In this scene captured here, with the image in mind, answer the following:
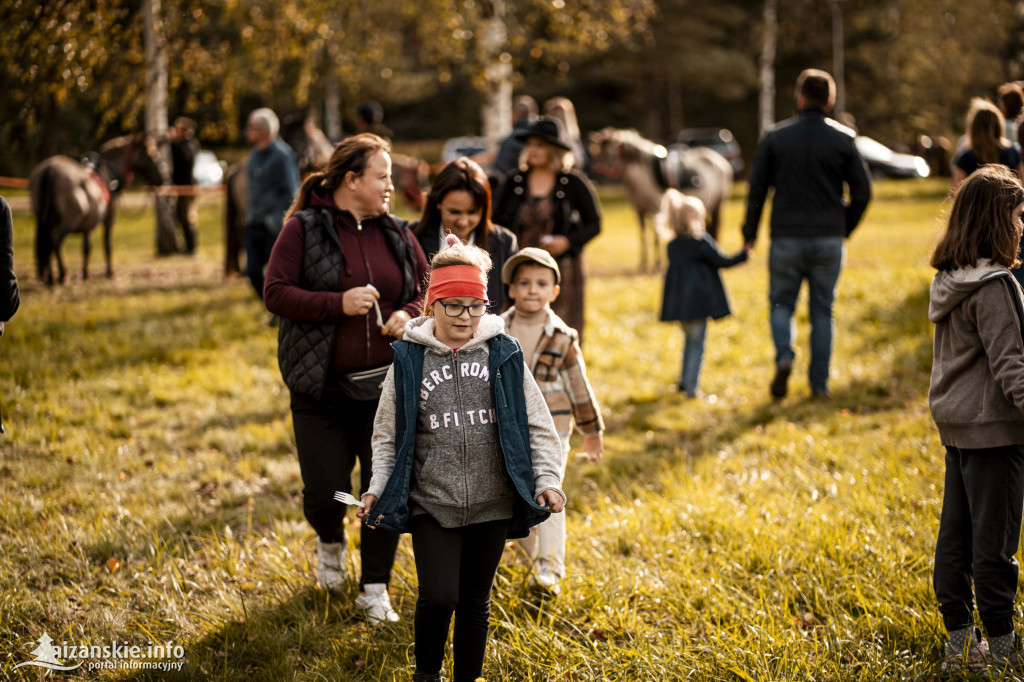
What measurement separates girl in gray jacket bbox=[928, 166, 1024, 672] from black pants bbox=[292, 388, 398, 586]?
224cm

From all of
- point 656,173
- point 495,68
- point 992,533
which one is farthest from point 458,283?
point 656,173

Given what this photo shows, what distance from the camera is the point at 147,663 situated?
372 centimetres

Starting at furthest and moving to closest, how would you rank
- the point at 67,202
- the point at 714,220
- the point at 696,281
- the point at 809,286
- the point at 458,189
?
1. the point at 714,220
2. the point at 67,202
3. the point at 696,281
4. the point at 809,286
5. the point at 458,189

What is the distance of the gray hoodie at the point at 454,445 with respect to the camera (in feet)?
10.5

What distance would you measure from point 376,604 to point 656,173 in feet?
37.7

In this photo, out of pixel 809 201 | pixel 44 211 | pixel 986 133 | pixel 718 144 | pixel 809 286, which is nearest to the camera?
pixel 986 133

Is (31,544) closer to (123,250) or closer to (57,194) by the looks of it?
(57,194)

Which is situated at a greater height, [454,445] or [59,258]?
[59,258]

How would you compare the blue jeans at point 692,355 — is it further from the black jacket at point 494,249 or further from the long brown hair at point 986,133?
the black jacket at point 494,249

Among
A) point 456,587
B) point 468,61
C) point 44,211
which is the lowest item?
point 456,587

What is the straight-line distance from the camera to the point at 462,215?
4.75m

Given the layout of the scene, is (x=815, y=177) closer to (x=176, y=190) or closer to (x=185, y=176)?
(x=176, y=190)

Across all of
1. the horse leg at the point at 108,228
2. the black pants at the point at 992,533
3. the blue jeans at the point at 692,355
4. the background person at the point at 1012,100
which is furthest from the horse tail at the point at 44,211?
the black pants at the point at 992,533

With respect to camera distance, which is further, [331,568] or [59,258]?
[59,258]
